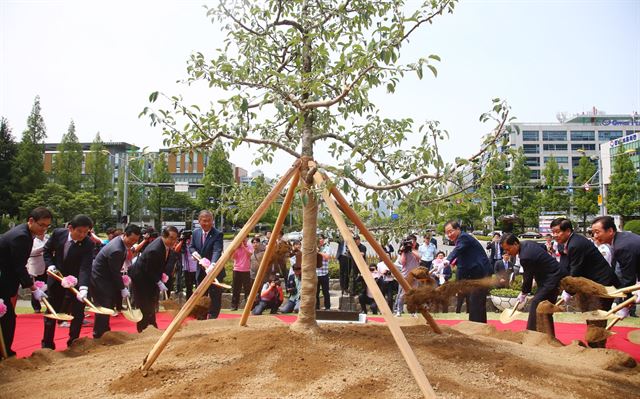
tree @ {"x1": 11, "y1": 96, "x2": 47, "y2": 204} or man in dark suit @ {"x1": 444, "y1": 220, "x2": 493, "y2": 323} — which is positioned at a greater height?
tree @ {"x1": 11, "y1": 96, "x2": 47, "y2": 204}

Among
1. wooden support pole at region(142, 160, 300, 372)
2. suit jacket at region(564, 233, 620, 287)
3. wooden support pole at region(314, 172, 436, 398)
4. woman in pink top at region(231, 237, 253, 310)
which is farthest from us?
woman in pink top at region(231, 237, 253, 310)

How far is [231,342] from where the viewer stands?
3811 mm

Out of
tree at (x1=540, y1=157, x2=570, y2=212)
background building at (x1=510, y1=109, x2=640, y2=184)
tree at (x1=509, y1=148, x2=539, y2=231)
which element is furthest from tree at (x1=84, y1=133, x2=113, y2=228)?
background building at (x1=510, y1=109, x2=640, y2=184)

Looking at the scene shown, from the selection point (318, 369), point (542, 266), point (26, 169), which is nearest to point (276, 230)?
point (318, 369)

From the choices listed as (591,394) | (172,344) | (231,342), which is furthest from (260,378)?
(591,394)

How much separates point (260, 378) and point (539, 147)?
74.6m

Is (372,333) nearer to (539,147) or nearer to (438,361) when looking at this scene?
(438,361)

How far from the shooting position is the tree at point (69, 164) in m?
40.8

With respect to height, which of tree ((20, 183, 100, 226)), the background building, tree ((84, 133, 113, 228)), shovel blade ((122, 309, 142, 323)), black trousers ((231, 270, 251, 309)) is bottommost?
black trousers ((231, 270, 251, 309))

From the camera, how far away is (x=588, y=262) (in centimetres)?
536

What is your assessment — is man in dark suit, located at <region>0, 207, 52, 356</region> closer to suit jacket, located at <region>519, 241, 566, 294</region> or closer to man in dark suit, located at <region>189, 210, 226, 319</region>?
man in dark suit, located at <region>189, 210, 226, 319</region>

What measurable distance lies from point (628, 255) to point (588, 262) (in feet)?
Result: 1.51

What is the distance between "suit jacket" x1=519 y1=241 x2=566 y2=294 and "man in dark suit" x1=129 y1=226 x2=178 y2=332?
4.42 metres

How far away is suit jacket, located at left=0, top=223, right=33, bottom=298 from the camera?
4367mm
